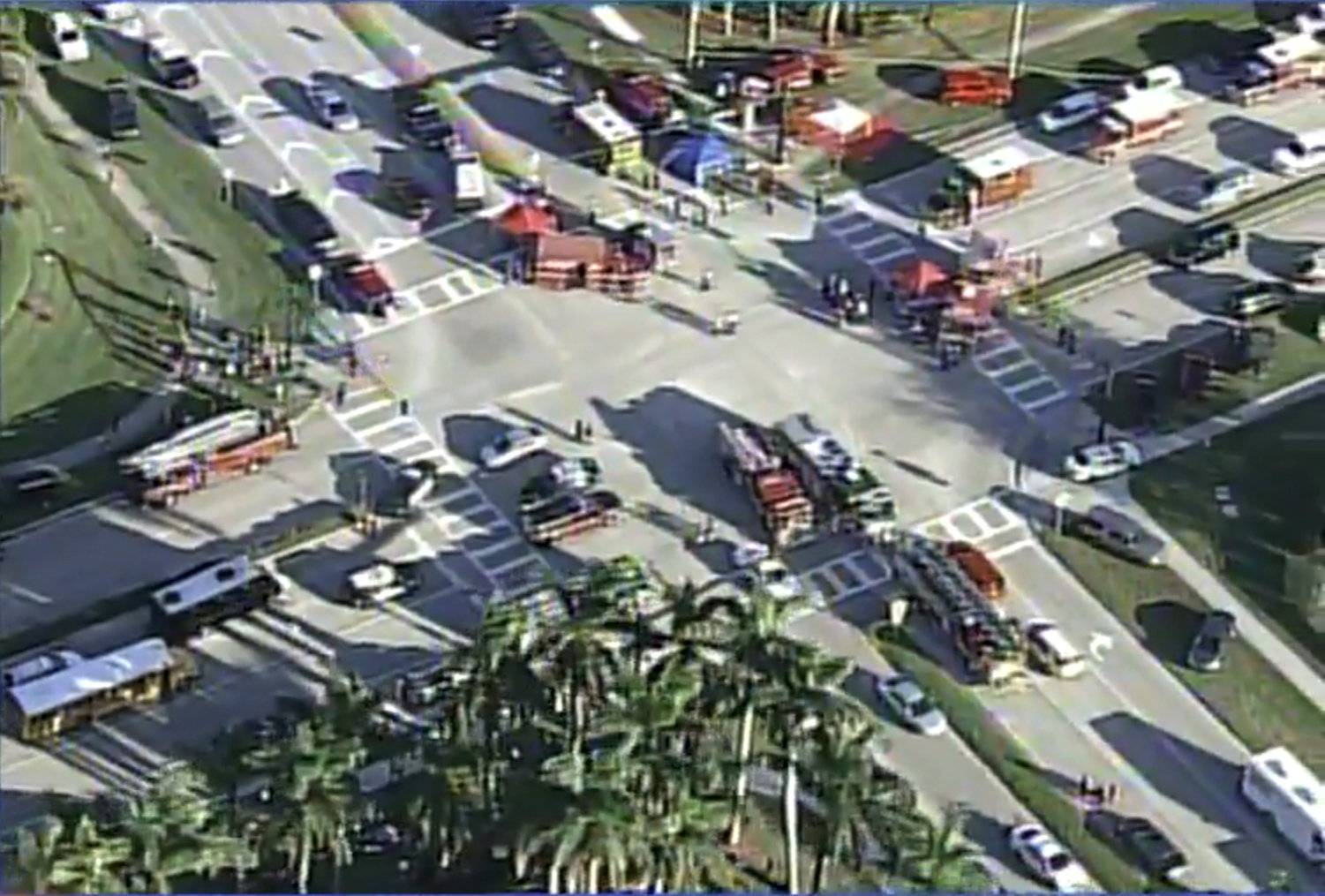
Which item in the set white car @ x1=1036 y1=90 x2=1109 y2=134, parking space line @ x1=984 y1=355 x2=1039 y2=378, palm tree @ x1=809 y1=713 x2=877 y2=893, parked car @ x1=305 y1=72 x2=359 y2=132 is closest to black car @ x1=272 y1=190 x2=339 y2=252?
parked car @ x1=305 y1=72 x2=359 y2=132

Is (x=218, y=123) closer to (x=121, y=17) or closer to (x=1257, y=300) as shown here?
(x=121, y=17)

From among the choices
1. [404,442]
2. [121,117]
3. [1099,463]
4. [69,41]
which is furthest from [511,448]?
[69,41]

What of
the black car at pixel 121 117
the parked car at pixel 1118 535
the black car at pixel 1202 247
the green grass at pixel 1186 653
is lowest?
the green grass at pixel 1186 653

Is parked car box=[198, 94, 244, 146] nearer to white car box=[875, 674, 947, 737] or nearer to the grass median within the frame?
the grass median

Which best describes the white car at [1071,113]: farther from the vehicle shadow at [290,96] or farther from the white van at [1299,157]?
the vehicle shadow at [290,96]

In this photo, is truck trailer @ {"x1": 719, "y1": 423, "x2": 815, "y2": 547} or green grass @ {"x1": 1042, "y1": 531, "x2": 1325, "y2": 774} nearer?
green grass @ {"x1": 1042, "y1": 531, "x2": 1325, "y2": 774}

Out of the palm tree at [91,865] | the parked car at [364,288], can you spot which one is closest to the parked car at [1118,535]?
the parked car at [364,288]

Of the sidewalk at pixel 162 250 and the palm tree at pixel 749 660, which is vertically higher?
the palm tree at pixel 749 660
